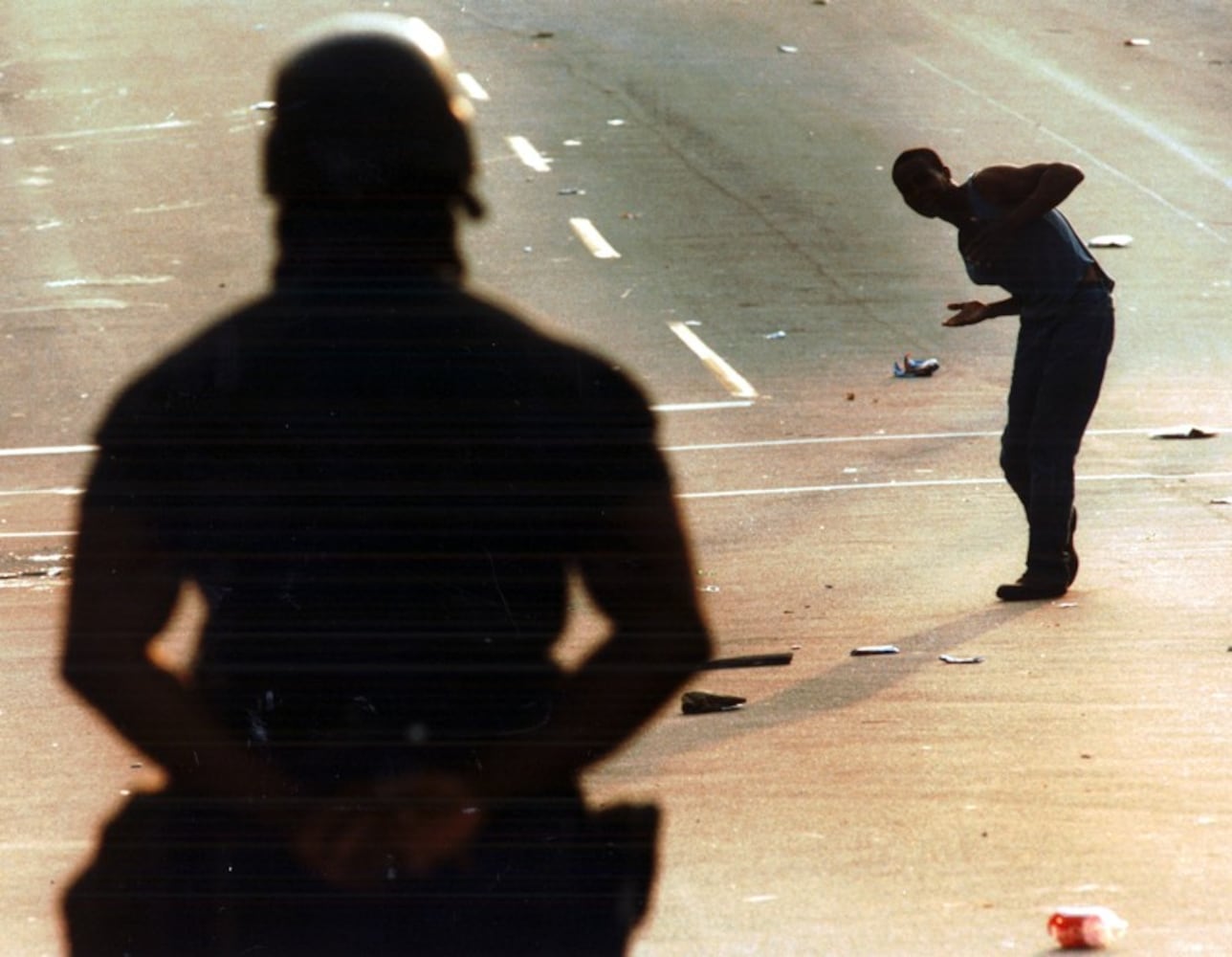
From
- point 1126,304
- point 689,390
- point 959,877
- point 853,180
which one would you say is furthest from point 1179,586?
point 853,180

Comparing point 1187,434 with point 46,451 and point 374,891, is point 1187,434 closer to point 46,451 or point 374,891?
point 46,451

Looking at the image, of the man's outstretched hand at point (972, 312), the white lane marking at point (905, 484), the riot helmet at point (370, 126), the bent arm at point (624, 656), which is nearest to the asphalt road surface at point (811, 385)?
the white lane marking at point (905, 484)

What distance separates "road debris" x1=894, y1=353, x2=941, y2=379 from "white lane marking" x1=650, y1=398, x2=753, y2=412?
1.40 metres

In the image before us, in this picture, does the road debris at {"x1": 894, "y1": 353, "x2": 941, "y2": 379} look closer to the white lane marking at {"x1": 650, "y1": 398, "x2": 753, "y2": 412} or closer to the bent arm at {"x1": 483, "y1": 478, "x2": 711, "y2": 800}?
the white lane marking at {"x1": 650, "y1": 398, "x2": 753, "y2": 412}

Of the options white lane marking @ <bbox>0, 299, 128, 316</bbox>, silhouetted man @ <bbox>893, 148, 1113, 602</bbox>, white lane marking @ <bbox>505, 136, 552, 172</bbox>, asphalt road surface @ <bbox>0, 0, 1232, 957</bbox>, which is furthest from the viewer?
white lane marking @ <bbox>505, 136, 552, 172</bbox>

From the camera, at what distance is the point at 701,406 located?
685 inches

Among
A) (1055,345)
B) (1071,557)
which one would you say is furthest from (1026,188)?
(1071,557)

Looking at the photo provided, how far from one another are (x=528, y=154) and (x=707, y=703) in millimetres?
18479

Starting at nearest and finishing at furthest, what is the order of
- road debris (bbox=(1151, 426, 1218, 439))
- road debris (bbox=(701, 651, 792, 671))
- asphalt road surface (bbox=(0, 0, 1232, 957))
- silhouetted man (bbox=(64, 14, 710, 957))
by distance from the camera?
silhouetted man (bbox=(64, 14, 710, 957)), asphalt road surface (bbox=(0, 0, 1232, 957)), road debris (bbox=(701, 651, 792, 671)), road debris (bbox=(1151, 426, 1218, 439))

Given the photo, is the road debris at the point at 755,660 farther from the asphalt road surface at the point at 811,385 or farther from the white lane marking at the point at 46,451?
the white lane marking at the point at 46,451

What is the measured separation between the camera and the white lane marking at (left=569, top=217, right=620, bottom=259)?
2289 cm

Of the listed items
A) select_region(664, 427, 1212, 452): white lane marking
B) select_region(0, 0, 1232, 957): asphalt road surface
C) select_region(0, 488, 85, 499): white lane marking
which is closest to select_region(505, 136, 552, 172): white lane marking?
select_region(0, 0, 1232, 957): asphalt road surface

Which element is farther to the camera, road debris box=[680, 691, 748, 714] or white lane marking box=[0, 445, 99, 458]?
white lane marking box=[0, 445, 99, 458]

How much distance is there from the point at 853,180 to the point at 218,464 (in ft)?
74.0
